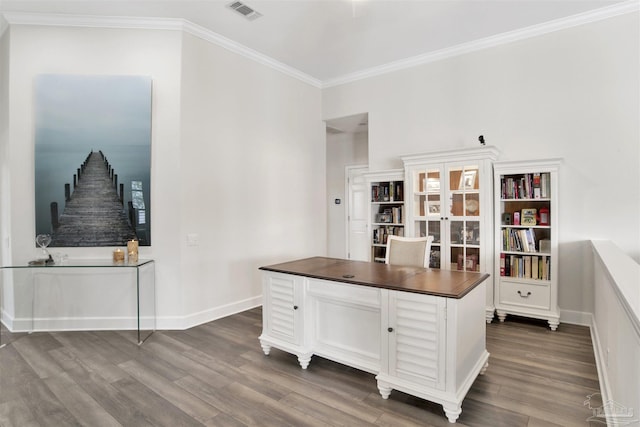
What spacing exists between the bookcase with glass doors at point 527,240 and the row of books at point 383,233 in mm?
1277

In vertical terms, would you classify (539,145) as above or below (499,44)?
below

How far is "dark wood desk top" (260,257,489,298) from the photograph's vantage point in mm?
2121

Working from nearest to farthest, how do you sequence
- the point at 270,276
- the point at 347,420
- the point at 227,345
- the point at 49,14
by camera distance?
the point at 347,420 → the point at 270,276 → the point at 227,345 → the point at 49,14

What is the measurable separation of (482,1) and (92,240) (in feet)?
14.9

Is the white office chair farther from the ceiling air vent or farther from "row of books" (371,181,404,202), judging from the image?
the ceiling air vent

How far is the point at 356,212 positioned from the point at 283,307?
4.13 m

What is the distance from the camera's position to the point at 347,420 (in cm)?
199

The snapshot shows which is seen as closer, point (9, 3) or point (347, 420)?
point (347, 420)

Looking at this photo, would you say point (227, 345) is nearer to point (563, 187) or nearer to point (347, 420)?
point (347, 420)

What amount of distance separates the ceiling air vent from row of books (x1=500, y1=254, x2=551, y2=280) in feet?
12.0

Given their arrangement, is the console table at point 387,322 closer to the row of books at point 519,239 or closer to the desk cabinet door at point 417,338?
the desk cabinet door at point 417,338

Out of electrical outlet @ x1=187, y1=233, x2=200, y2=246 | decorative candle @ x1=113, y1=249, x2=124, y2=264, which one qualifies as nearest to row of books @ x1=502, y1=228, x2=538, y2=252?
electrical outlet @ x1=187, y1=233, x2=200, y2=246

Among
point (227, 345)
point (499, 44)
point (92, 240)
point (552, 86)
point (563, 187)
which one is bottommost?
point (227, 345)

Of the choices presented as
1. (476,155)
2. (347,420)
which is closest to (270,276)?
(347,420)
